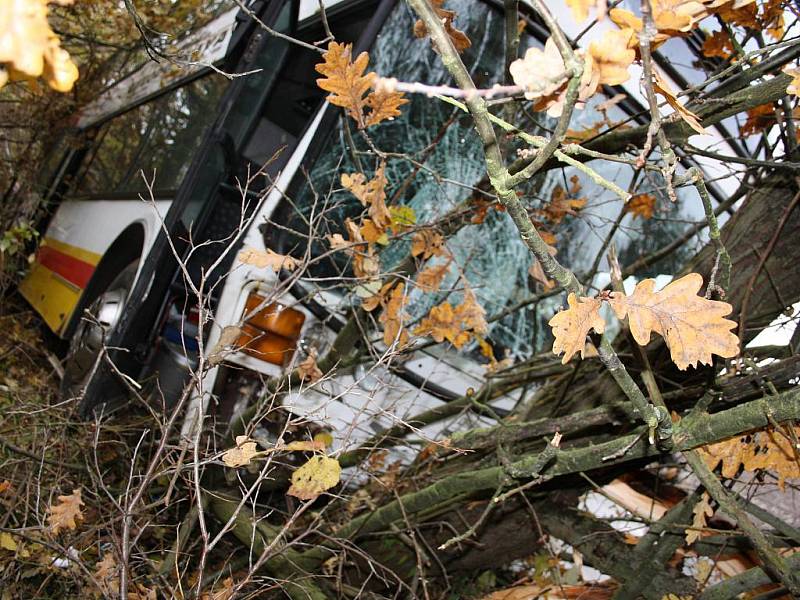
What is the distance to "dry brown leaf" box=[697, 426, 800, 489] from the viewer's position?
2084mm

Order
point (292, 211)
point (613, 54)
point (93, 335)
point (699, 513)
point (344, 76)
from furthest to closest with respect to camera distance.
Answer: point (93, 335), point (292, 211), point (699, 513), point (344, 76), point (613, 54)

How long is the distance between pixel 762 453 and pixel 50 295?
4.95 m

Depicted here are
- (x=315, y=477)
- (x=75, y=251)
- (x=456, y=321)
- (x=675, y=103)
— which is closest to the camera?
(x=675, y=103)

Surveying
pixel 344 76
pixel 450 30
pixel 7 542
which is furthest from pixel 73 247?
pixel 450 30

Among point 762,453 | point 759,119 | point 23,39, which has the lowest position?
point 23,39

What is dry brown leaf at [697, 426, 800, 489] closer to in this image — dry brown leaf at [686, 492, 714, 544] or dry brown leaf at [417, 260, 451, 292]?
dry brown leaf at [686, 492, 714, 544]

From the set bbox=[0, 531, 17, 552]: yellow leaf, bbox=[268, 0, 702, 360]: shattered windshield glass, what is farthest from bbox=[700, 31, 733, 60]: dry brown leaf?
bbox=[0, 531, 17, 552]: yellow leaf

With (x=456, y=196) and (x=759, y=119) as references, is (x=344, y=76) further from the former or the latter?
(x=759, y=119)

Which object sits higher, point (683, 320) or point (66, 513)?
point (683, 320)

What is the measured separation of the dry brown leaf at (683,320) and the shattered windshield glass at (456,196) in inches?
61.9

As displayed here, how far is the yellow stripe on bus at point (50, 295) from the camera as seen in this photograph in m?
4.61

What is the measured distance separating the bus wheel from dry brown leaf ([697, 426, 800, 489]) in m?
3.07

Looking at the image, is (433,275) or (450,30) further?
(433,275)

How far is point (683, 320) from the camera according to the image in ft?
4.00
